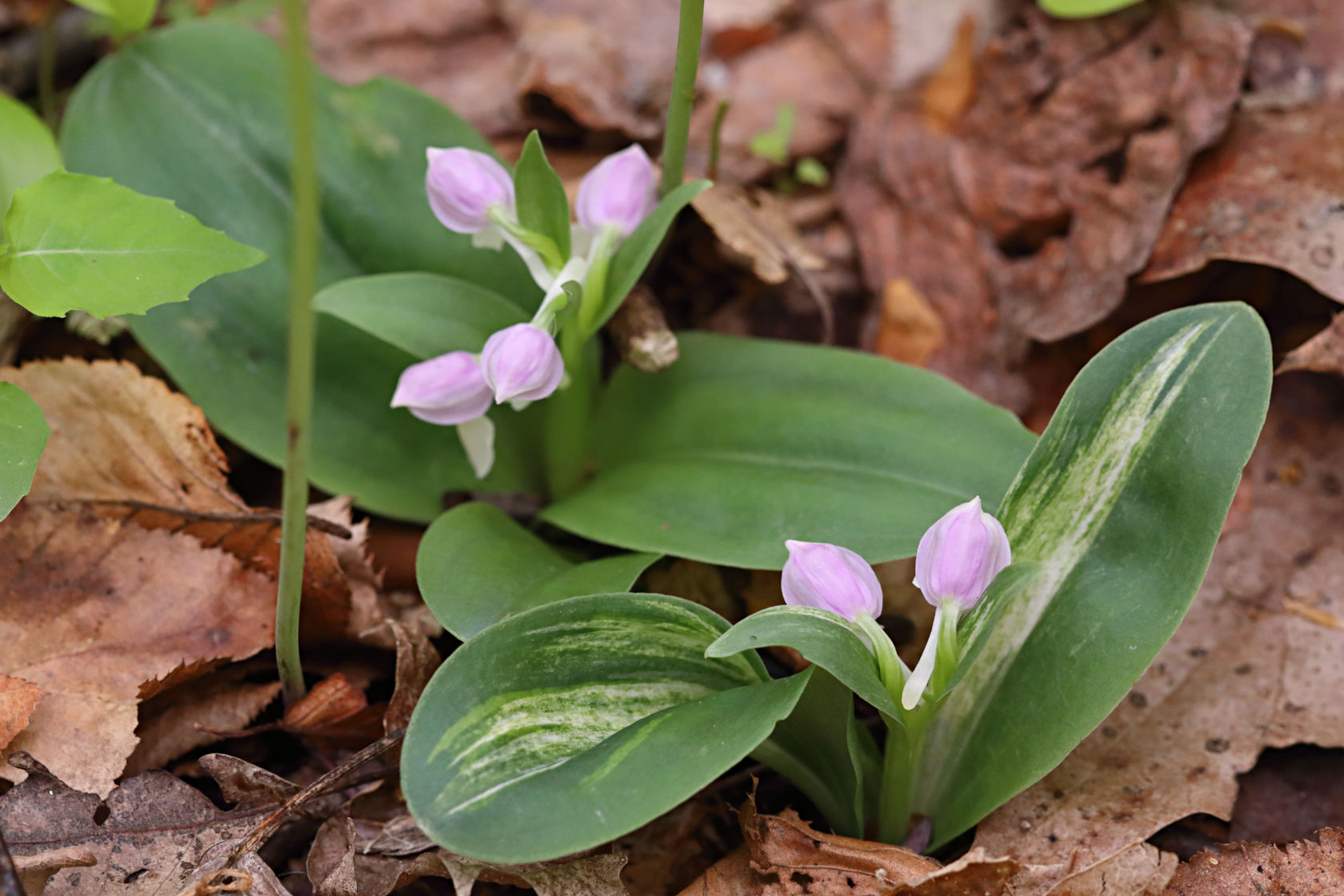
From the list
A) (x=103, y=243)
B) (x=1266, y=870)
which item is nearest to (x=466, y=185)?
(x=103, y=243)

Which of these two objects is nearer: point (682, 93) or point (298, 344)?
point (298, 344)

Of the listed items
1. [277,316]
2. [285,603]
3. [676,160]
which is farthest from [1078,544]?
[277,316]


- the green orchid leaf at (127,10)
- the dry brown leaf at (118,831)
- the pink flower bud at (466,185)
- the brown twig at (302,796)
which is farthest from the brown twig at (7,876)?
the green orchid leaf at (127,10)

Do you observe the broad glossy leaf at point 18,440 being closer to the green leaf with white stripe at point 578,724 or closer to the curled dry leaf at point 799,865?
the green leaf with white stripe at point 578,724

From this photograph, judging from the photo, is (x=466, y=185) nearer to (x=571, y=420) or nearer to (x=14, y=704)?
(x=571, y=420)

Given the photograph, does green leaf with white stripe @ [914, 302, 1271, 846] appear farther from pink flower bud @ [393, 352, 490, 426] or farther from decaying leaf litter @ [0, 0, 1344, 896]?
pink flower bud @ [393, 352, 490, 426]

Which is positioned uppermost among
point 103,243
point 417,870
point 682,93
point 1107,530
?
point 682,93
